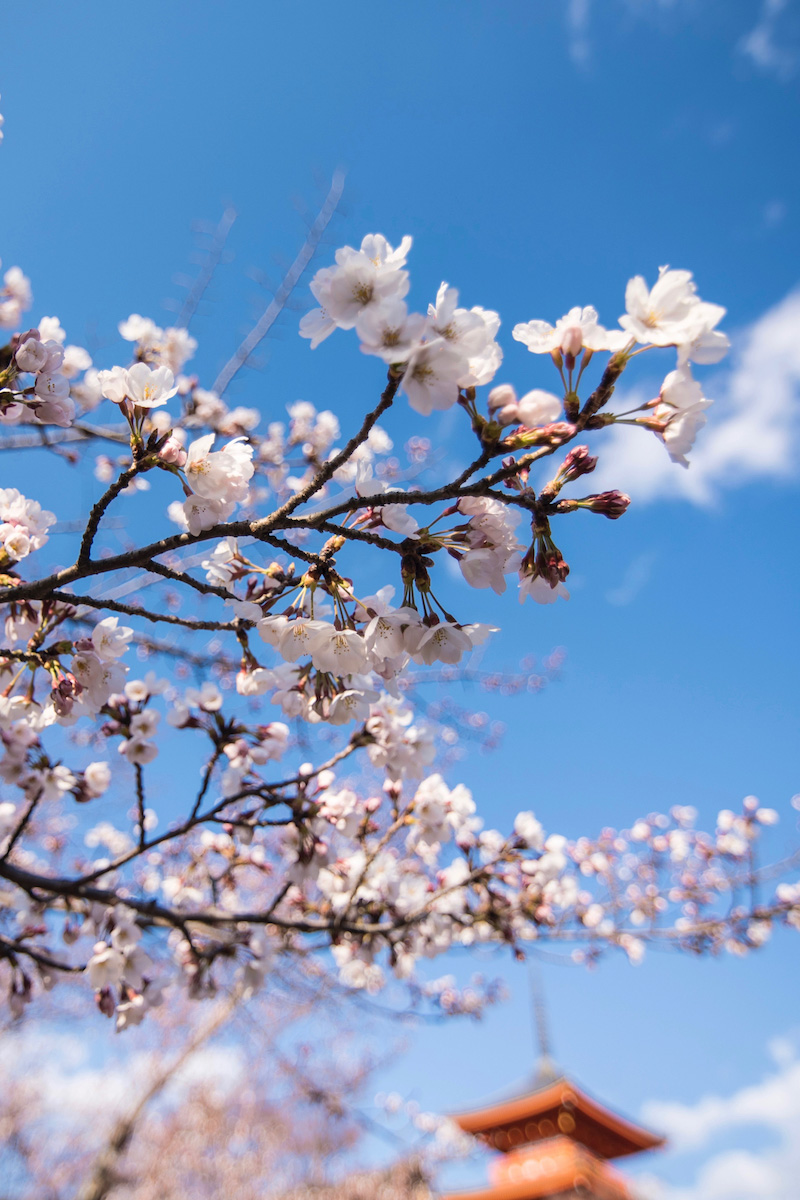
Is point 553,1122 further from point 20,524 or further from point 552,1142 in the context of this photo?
point 20,524

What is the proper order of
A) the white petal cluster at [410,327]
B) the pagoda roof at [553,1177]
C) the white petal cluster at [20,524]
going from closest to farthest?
the white petal cluster at [410,327] → the white petal cluster at [20,524] → the pagoda roof at [553,1177]

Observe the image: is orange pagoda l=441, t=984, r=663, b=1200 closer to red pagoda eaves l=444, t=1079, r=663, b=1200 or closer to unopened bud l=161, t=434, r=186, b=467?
red pagoda eaves l=444, t=1079, r=663, b=1200

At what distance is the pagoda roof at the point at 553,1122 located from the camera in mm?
14273

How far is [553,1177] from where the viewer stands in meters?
14.1

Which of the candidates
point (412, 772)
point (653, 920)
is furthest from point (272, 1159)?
point (412, 772)

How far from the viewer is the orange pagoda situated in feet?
46.1

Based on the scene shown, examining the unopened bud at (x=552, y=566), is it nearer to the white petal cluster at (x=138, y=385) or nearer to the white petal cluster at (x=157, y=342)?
the white petal cluster at (x=138, y=385)

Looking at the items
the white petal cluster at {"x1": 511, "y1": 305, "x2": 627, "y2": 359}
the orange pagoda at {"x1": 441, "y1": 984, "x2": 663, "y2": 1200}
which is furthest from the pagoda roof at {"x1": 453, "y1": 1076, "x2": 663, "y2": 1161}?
the white petal cluster at {"x1": 511, "y1": 305, "x2": 627, "y2": 359}

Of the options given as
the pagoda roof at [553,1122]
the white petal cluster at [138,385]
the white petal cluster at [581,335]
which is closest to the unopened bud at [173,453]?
the white petal cluster at [138,385]

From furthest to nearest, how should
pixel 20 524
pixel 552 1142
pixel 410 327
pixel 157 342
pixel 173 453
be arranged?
pixel 552 1142
pixel 157 342
pixel 20 524
pixel 173 453
pixel 410 327

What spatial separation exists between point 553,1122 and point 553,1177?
91 cm

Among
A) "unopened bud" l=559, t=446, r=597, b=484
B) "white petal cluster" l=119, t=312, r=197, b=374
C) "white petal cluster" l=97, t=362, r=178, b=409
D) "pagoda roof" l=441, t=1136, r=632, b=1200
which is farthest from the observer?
"pagoda roof" l=441, t=1136, r=632, b=1200

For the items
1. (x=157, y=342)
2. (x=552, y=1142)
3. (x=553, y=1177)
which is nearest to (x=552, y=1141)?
(x=552, y=1142)

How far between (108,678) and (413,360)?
123 centimetres
